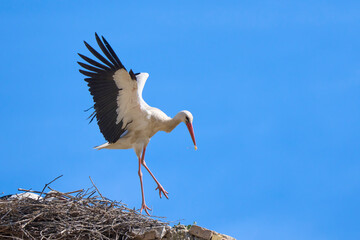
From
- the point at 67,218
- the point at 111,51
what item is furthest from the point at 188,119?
the point at 67,218

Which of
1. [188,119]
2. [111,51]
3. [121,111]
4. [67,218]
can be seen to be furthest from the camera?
[188,119]

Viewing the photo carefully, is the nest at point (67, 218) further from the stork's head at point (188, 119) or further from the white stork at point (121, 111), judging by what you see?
the stork's head at point (188, 119)

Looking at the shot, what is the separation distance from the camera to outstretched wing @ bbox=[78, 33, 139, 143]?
25.7 ft

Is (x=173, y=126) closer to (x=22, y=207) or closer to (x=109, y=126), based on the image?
(x=109, y=126)

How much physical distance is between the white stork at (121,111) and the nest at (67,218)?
1.34 m

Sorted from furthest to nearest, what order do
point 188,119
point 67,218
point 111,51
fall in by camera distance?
point 188,119 → point 111,51 → point 67,218

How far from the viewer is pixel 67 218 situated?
6.51 metres

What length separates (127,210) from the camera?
687 centimetres

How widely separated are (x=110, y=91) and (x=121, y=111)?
0.44 metres

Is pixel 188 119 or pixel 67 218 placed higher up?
pixel 188 119

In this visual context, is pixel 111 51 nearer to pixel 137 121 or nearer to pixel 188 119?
pixel 137 121

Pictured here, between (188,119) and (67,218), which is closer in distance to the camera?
(67,218)

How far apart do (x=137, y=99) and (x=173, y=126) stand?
0.86 m

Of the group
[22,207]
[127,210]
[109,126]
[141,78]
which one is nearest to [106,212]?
[127,210]
